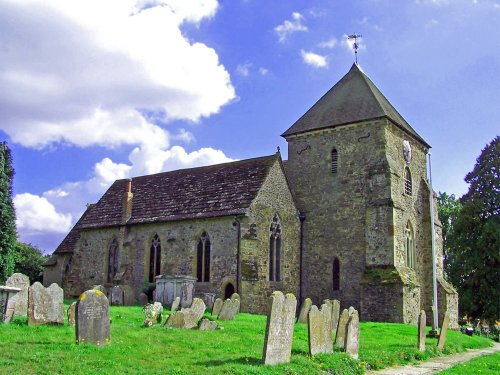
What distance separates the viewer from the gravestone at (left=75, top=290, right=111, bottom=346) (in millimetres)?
13289

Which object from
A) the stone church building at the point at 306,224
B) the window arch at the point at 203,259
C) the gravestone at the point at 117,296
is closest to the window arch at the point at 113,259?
the stone church building at the point at 306,224

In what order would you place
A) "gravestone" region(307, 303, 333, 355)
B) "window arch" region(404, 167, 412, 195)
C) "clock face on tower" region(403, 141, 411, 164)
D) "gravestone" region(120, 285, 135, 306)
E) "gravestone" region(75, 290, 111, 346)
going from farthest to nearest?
1. "clock face on tower" region(403, 141, 411, 164)
2. "window arch" region(404, 167, 412, 195)
3. "gravestone" region(120, 285, 135, 306)
4. "gravestone" region(307, 303, 333, 355)
5. "gravestone" region(75, 290, 111, 346)

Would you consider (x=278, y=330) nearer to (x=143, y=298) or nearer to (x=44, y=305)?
(x=44, y=305)

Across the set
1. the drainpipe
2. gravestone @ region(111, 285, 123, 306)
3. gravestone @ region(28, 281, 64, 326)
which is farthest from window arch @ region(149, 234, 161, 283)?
gravestone @ region(28, 281, 64, 326)

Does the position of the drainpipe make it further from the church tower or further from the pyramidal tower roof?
the pyramidal tower roof

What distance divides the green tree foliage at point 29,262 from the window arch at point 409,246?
34.8m

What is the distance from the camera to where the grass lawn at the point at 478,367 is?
14.9 meters

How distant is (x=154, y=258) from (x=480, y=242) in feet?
70.0

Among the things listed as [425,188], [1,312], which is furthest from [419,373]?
[425,188]

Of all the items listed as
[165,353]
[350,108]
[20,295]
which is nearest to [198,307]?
[20,295]

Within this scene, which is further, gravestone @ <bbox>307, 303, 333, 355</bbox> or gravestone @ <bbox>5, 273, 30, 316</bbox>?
gravestone @ <bbox>5, 273, 30, 316</bbox>

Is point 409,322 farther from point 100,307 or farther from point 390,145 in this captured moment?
point 100,307

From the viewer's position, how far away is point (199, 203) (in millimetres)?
31516

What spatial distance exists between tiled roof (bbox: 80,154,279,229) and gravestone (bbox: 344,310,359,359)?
536 inches
